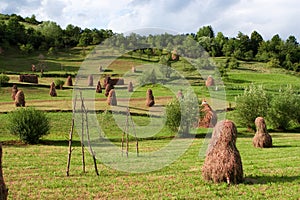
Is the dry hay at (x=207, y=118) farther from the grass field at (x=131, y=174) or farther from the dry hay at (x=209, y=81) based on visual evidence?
the dry hay at (x=209, y=81)

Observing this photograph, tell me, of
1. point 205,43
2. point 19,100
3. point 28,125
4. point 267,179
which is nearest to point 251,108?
point 28,125

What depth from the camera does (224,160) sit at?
15484 mm

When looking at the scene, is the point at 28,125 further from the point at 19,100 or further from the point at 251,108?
the point at 251,108

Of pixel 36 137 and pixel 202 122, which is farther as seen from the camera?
pixel 202 122

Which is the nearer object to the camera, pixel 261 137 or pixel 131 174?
pixel 131 174

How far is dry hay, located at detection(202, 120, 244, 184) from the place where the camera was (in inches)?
→ 607

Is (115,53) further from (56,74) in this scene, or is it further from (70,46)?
(70,46)

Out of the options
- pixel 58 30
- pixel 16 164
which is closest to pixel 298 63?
pixel 58 30

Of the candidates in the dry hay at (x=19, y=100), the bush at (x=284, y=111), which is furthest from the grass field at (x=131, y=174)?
the bush at (x=284, y=111)

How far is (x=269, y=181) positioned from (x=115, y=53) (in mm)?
88129

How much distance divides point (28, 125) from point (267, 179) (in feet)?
73.3

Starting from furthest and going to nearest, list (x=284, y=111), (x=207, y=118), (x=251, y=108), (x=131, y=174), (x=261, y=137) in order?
(x=284, y=111) → (x=251, y=108) → (x=207, y=118) → (x=261, y=137) → (x=131, y=174)

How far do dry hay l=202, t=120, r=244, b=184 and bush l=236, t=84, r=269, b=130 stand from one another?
28.0 meters

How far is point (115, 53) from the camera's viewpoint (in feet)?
332
